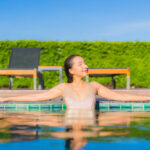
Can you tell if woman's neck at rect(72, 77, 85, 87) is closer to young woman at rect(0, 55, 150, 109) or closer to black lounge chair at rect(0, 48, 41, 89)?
young woman at rect(0, 55, 150, 109)

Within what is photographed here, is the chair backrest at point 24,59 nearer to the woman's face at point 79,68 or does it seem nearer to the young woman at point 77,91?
the young woman at point 77,91

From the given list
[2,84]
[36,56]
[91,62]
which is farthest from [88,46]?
[2,84]

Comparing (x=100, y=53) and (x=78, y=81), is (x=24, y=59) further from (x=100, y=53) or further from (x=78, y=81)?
(x=78, y=81)

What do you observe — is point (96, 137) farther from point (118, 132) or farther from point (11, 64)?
point (11, 64)

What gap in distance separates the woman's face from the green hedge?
8166 millimetres

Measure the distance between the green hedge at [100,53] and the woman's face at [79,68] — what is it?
817cm

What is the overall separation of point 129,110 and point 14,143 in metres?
2.75

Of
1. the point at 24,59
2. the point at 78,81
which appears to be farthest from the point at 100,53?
the point at 78,81

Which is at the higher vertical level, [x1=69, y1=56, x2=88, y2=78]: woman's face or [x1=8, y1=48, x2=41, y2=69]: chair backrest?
[x1=8, y1=48, x2=41, y2=69]: chair backrest

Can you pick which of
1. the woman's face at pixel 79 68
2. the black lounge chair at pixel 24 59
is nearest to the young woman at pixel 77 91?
the woman's face at pixel 79 68

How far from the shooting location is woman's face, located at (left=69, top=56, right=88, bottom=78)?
317cm

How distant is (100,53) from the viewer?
11.7 m

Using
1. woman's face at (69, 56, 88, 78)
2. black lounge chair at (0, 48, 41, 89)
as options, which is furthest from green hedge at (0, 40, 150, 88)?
woman's face at (69, 56, 88, 78)

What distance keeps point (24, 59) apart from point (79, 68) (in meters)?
6.58
